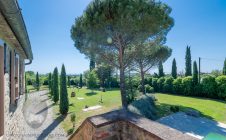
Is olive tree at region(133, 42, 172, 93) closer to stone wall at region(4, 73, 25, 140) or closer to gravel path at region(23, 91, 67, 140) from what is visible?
gravel path at region(23, 91, 67, 140)

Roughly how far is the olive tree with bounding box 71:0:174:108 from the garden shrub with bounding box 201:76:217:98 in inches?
431

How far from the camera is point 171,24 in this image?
43.4 feet

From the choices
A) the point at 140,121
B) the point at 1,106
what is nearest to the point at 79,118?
the point at 1,106

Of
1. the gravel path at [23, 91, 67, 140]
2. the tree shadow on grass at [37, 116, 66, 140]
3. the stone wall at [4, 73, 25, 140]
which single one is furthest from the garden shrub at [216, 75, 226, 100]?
the stone wall at [4, 73, 25, 140]

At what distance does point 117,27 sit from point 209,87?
15.0 metres

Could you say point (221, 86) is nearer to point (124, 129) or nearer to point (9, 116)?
point (124, 129)

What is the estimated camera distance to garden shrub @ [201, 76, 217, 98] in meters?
20.3

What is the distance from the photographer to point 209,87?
2061 cm

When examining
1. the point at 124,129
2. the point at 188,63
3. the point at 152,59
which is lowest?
the point at 124,129

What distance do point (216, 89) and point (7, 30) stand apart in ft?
71.7

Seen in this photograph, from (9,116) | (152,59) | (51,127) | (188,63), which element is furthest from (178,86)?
(9,116)

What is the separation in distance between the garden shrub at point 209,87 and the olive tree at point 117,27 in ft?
35.9

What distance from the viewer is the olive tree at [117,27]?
11.1m

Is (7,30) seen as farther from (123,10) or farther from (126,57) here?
(126,57)
